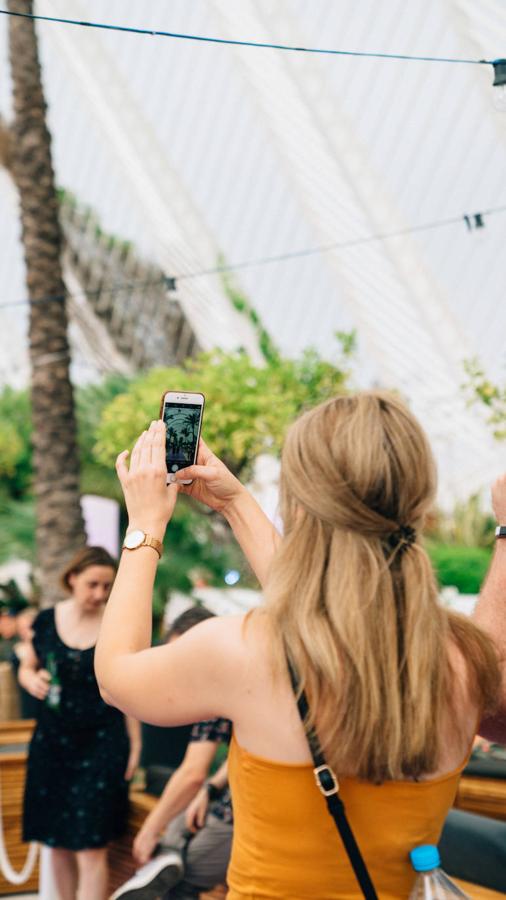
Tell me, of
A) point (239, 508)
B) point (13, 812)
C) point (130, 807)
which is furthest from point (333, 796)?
point (13, 812)

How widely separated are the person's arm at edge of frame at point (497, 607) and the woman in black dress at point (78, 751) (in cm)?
274

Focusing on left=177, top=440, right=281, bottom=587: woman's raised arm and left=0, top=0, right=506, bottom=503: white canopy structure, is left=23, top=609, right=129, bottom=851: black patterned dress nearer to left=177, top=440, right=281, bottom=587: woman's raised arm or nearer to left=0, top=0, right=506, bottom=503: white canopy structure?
left=177, top=440, right=281, bottom=587: woman's raised arm

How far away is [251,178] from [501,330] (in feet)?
17.6

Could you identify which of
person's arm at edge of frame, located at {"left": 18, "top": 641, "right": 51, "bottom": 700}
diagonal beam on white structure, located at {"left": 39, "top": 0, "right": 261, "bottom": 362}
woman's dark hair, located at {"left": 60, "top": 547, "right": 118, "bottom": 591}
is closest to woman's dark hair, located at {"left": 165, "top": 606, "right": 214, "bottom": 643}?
woman's dark hair, located at {"left": 60, "top": 547, "right": 118, "bottom": 591}

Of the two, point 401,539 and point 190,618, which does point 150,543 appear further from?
point 190,618

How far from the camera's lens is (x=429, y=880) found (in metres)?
1.37

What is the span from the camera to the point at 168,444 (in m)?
1.78

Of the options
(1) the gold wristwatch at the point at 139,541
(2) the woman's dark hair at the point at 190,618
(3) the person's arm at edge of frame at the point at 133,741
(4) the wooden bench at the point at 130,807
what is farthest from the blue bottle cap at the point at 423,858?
(3) the person's arm at edge of frame at the point at 133,741

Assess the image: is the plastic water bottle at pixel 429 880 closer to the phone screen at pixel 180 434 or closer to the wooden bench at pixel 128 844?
the phone screen at pixel 180 434

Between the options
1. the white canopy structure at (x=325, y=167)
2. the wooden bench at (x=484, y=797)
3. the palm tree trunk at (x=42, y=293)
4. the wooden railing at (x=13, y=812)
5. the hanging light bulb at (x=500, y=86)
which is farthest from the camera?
the white canopy structure at (x=325, y=167)

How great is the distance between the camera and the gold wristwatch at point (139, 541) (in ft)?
5.00

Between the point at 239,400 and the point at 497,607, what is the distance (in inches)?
282

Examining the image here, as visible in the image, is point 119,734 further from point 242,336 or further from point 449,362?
point 242,336

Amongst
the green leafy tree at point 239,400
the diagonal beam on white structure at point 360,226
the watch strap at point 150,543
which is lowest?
the watch strap at point 150,543
